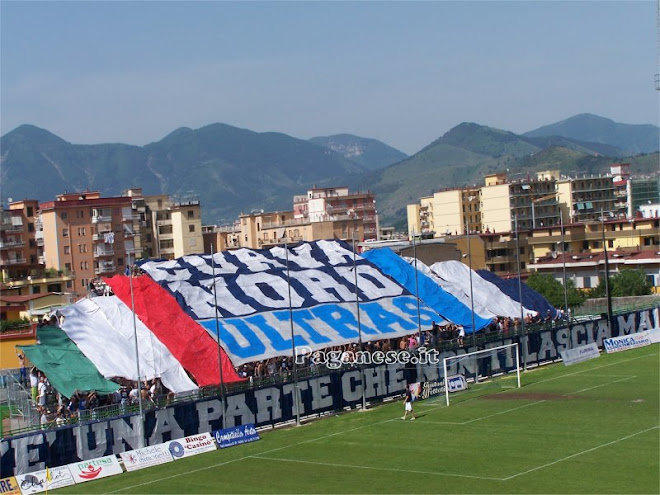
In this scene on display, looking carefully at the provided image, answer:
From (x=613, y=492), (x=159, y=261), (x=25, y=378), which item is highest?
(x=159, y=261)

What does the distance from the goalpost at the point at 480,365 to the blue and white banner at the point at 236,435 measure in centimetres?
1049

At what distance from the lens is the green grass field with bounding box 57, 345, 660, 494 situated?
33.6m

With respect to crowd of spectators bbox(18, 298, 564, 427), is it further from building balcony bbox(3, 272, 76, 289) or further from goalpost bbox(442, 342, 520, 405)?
building balcony bbox(3, 272, 76, 289)

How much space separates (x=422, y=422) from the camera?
45531 mm

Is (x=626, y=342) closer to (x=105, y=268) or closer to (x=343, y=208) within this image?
(x=105, y=268)

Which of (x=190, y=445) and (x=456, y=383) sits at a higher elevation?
(x=456, y=383)

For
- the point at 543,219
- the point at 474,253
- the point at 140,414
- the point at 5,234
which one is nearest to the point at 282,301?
the point at 140,414

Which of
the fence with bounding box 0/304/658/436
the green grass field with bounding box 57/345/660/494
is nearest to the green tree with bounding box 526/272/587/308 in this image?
the fence with bounding box 0/304/658/436

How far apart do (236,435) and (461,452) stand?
1030cm

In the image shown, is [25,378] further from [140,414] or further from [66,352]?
[140,414]

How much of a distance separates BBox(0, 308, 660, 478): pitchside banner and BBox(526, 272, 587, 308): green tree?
32.0 metres

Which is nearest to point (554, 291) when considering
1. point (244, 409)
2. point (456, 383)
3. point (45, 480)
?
point (456, 383)

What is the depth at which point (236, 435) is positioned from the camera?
143 ft

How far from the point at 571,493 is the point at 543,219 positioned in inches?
5829
